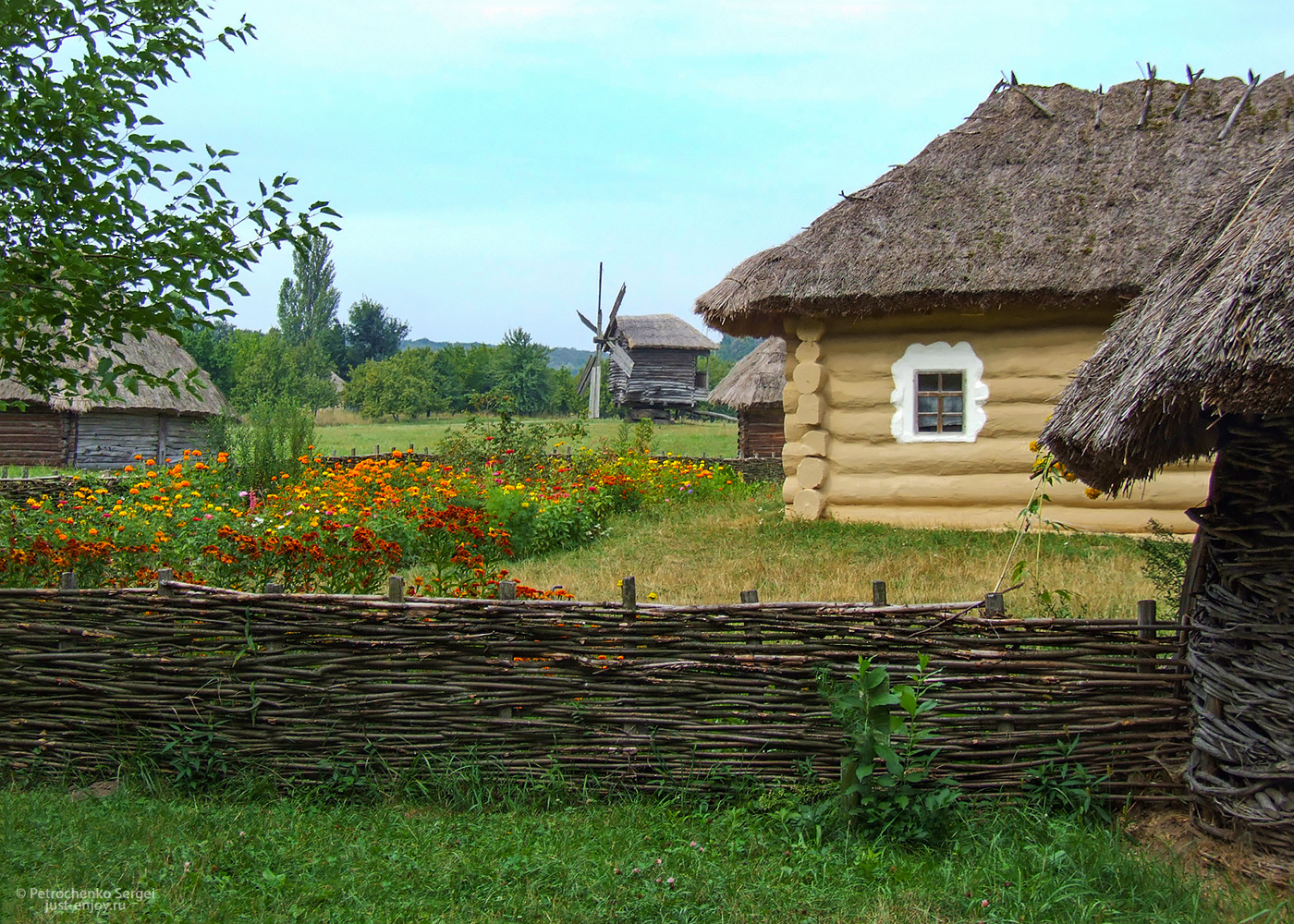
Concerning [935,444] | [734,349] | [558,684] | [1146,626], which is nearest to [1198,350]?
[1146,626]

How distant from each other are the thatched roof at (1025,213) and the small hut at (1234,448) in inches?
227

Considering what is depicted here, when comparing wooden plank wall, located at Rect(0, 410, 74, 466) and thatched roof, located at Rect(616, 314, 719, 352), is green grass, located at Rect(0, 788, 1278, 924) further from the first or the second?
thatched roof, located at Rect(616, 314, 719, 352)

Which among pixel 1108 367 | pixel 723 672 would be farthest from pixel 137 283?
pixel 1108 367

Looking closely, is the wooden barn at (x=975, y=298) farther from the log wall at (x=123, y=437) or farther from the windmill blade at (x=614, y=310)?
the windmill blade at (x=614, y=310)

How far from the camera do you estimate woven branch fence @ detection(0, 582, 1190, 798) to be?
398 centimetres

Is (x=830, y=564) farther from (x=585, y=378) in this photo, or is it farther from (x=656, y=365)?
(x=585, y=378)

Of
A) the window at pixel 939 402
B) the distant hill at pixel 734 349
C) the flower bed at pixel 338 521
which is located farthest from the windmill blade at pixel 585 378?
the distant hill at pixel 734 349

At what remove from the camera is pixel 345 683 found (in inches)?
173

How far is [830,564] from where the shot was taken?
860 centimetres

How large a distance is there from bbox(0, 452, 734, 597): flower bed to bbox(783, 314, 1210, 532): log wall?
112 inches

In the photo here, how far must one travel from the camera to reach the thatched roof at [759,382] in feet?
77.7

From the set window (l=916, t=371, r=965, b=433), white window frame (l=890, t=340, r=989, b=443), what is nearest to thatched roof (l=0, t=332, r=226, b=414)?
white window frame (l=890, t=340, r=989, b=443)

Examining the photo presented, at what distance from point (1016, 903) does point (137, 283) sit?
4.45m

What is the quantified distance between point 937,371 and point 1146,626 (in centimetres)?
678
